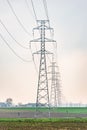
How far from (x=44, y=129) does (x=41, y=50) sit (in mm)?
31468

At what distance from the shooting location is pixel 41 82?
252ft

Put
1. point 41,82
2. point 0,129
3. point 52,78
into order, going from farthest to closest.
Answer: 1. point 52,78
2. point 41,82
3. point 0,129

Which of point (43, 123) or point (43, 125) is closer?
point (43, 125)

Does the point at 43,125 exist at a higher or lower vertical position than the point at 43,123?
lower

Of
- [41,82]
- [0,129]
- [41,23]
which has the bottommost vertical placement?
A: [0,129]

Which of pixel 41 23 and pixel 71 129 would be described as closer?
pixel 71 129

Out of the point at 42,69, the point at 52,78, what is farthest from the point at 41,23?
the point at 52,78

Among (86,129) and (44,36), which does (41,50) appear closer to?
(44,36)

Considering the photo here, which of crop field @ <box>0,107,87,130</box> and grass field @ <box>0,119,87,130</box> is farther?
crop field @ <box>0,107,87,130</box>

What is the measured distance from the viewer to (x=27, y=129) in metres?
48.2

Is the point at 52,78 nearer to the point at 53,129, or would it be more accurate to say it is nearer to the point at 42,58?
the point at 42,58

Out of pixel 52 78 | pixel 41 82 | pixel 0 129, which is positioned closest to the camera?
pixel 0 129

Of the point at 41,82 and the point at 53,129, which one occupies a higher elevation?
the point at 41,82

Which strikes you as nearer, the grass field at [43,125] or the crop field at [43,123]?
the grass field at [43,125]
